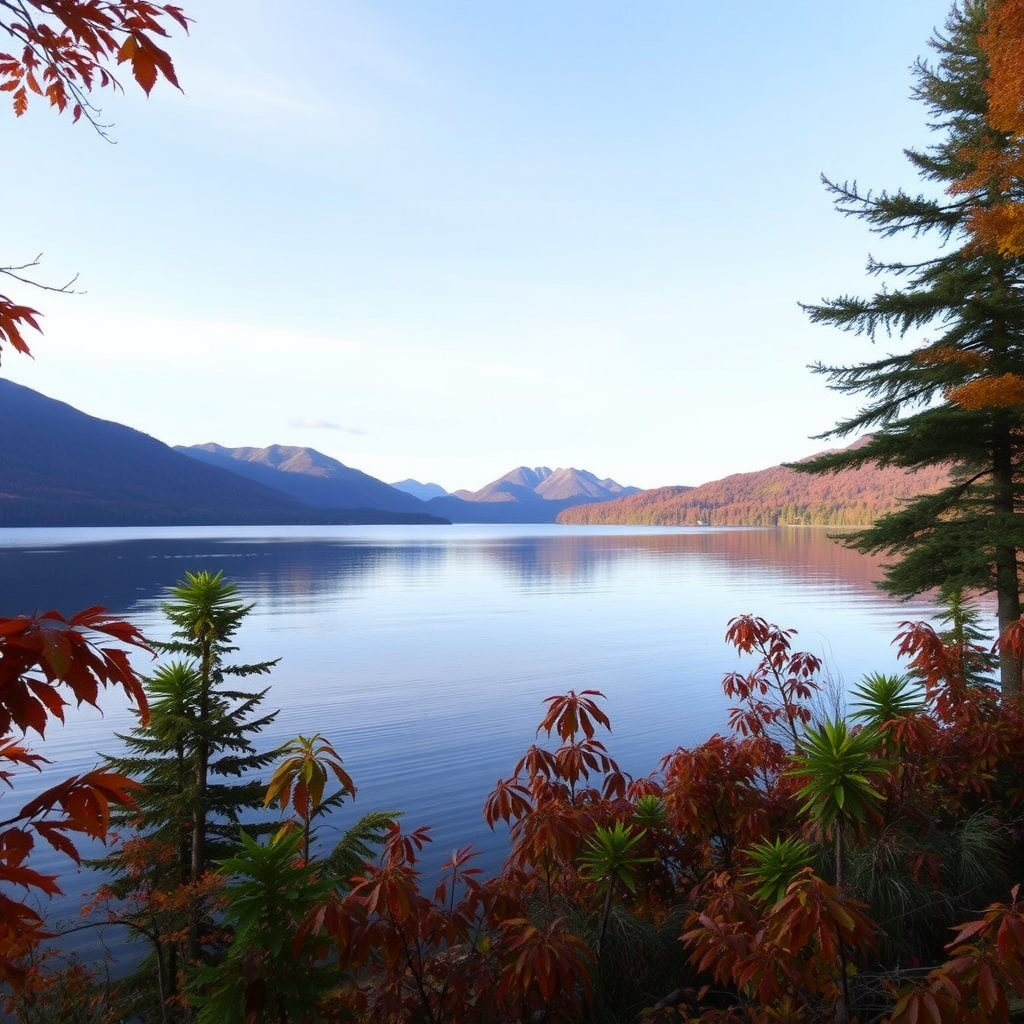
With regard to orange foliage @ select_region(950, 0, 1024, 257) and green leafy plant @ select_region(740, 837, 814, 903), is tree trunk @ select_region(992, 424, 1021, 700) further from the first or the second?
green leafy plant @ select_region(740, 837, 814, 903)

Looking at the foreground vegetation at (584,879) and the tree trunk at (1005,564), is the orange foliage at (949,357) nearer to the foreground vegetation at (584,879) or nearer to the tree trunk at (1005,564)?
the tree trunk at (1005,564)

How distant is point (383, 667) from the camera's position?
28312 mm

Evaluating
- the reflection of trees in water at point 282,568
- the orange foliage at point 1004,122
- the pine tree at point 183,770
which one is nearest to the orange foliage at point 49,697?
the pine tree at point 183,770

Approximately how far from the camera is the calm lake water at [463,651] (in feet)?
56.1

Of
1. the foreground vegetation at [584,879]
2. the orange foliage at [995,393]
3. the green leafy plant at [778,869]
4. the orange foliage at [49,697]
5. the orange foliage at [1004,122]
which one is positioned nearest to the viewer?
the orange foliage at [49,697]

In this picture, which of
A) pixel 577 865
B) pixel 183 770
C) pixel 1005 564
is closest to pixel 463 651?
pixel 1005 564

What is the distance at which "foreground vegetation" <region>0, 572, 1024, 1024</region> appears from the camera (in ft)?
10.2

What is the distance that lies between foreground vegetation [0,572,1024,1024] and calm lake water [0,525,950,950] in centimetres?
436

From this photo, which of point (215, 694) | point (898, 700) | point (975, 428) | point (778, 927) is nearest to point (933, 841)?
point (898, 700)

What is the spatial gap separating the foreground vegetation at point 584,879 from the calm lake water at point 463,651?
14.3 feet

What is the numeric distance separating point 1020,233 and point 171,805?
562 inches

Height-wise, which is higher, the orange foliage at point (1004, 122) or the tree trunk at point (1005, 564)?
the orange foliage at point (1004, 122)

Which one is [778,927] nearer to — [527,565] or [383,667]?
[383,667]

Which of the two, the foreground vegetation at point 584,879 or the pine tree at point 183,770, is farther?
the pine tree at point 183,770
